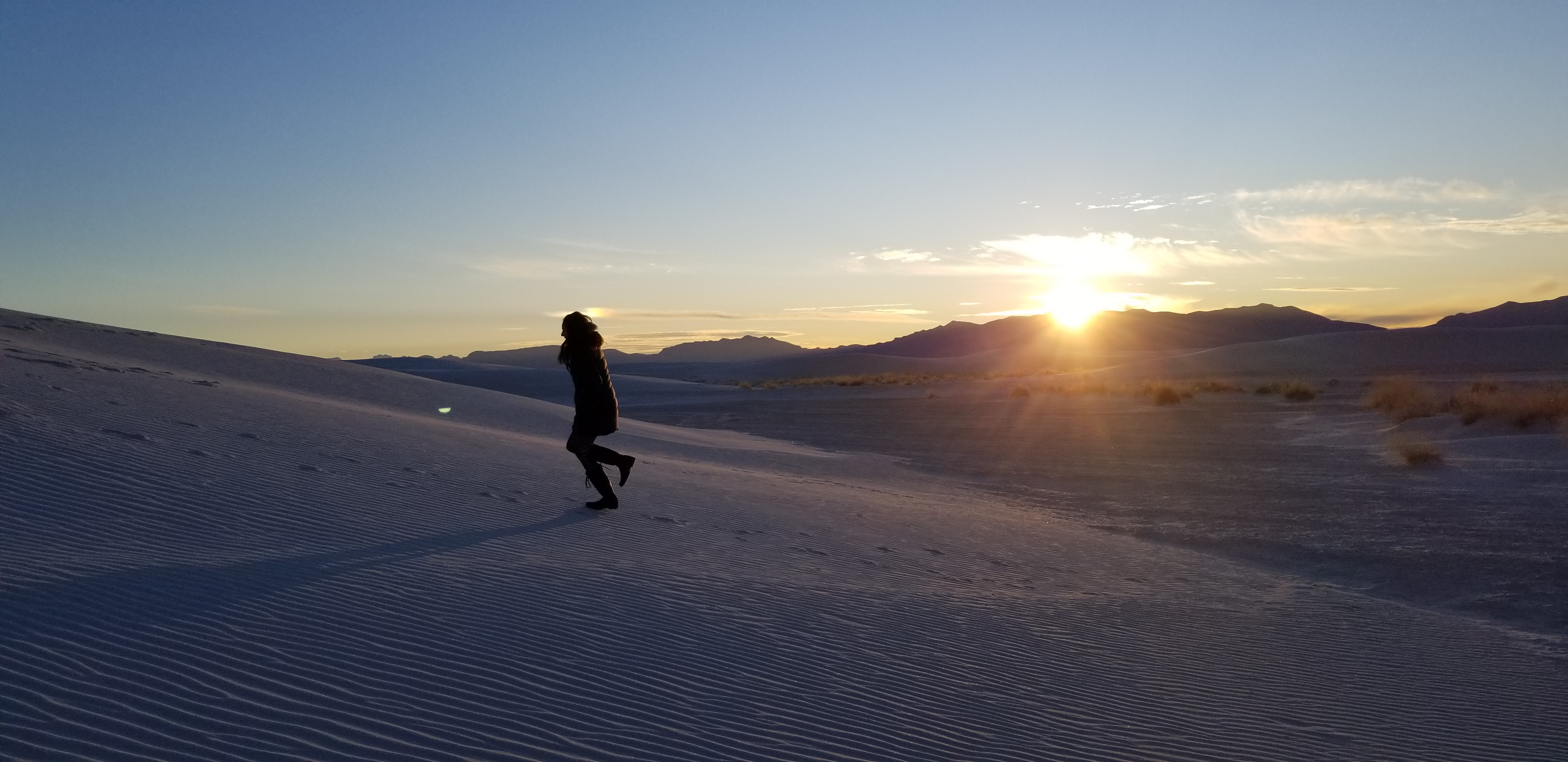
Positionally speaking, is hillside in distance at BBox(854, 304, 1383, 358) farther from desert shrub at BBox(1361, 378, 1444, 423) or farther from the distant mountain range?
desert shrub at BBox(1361, 378, 1444, 423)

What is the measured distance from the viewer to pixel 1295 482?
16453mm

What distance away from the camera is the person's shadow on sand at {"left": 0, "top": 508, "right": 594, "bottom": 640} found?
4477 mm

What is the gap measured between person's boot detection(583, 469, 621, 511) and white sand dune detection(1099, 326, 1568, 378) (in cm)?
5240

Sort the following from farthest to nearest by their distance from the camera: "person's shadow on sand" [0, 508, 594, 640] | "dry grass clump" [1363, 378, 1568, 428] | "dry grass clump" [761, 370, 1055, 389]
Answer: "dry grass clump" [761, 370, 1055, 389] < "dry grass clump" [1363, 378, 1568, 428] < "person's shadow on sand" [0, 508, 594, 640]

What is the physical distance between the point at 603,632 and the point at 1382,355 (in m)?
78.5

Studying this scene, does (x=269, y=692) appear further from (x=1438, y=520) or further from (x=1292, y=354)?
(x=1292, y=354)

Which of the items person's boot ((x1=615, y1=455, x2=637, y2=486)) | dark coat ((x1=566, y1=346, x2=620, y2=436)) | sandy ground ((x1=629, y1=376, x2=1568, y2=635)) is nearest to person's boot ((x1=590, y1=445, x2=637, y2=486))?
person's boot ((x1=615, y1=455, x2=637, y2=486))

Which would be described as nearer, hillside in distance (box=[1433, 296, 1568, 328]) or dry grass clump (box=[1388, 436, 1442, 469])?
dry grass clump (box=[1388, 436, 1442, 469])

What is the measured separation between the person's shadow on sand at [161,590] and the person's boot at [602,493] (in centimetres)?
266

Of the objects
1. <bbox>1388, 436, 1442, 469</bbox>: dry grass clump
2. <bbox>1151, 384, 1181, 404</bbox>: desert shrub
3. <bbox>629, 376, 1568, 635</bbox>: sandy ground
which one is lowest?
<bbox>629, 376, 1568, 635</bbox>: sandy ground

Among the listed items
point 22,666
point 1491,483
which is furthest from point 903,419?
point 22,666

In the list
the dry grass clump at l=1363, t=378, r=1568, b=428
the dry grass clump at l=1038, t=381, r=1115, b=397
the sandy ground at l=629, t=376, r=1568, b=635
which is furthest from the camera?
the dry grass clump at l=1038, t=381, r=1115, b=397

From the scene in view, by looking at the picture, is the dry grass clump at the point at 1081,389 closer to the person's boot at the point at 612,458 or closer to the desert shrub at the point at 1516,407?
the desert shrub at the point at 1516,407

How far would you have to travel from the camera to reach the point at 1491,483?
1505 centimetres
